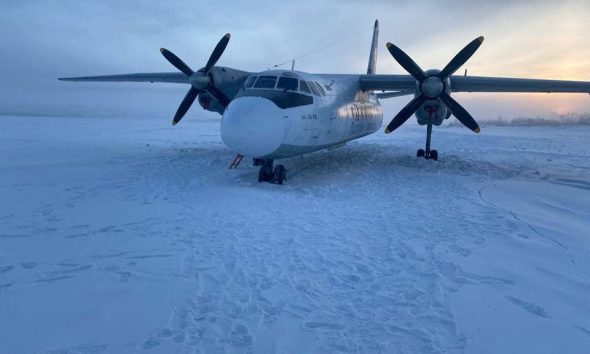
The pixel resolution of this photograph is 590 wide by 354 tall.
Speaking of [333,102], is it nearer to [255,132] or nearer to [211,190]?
[255,132]

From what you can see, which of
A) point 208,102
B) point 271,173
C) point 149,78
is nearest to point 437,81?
point 271,173

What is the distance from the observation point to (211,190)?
9.38 metres

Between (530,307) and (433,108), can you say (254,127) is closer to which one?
(530,307)

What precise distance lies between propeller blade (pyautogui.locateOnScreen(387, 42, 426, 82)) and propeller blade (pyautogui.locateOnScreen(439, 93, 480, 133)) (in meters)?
1.17

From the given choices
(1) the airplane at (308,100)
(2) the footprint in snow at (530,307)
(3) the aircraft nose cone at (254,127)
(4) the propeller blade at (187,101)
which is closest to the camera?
(2) the footprint in snow at (530,307)

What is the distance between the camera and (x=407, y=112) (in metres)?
14.1

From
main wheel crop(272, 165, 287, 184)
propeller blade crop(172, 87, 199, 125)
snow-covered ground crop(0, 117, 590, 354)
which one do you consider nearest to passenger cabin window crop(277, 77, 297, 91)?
main wheel crop(272, 165, 287, 184)

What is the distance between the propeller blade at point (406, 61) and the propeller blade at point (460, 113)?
46.2 inches

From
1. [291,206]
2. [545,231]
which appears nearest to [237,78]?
[291,206]

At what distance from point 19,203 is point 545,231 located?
10.7 m

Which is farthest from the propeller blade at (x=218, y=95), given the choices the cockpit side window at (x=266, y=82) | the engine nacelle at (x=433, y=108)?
the engine nacelle at (x=433, y=108)

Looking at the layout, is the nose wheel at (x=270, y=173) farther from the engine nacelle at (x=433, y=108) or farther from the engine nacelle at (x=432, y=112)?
the engine nacelle at (x=432, y=112)

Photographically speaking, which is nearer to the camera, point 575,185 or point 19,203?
point 19,203

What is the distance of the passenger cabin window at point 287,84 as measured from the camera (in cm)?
1097
